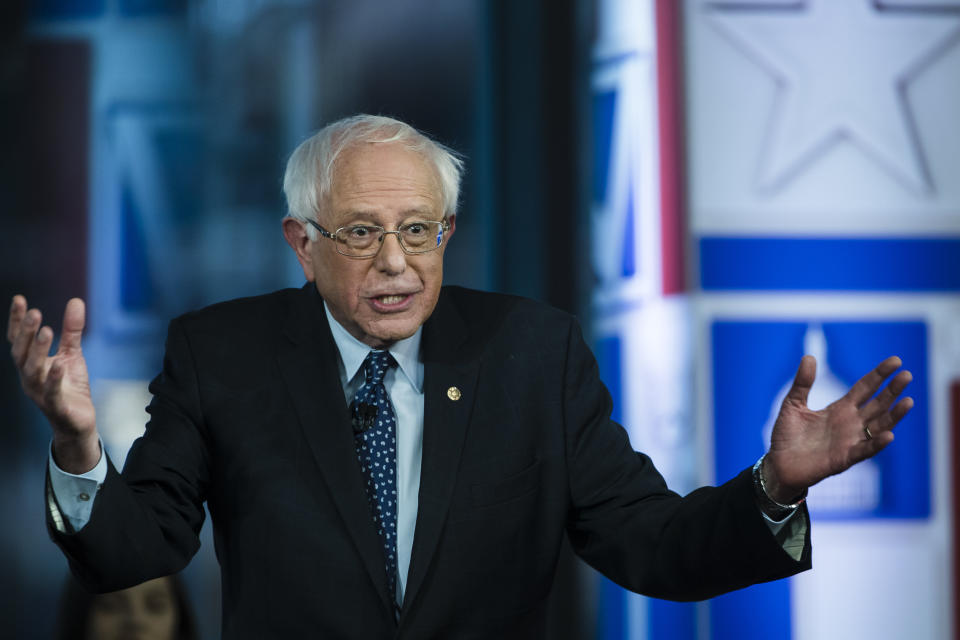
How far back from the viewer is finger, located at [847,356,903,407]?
4.75 ft

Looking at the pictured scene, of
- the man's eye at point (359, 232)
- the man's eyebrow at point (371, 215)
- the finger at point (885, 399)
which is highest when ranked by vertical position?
the man's eyebrow at point (371, 215)

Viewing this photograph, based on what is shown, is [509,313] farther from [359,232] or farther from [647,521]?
[647,521]

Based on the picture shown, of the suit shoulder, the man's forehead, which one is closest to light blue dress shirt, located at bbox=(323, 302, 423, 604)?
the suit shoulder

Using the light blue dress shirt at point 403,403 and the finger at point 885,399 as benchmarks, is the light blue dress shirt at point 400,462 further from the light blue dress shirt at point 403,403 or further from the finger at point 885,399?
the finger at point 885,399


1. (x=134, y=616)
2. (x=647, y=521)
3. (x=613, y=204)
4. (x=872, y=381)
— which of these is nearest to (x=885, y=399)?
(x=872, y=381)

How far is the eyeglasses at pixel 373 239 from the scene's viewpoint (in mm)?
1685

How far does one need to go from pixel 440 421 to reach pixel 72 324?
23.1 inches

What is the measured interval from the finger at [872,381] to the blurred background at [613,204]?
5.14 ft

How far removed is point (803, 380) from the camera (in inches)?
58.6

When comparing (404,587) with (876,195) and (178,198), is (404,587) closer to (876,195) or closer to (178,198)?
(178,198)

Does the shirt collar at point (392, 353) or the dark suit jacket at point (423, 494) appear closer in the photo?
the dark suit jacket at point (423, 494)

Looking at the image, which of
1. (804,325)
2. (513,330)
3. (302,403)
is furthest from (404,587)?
(804,325)

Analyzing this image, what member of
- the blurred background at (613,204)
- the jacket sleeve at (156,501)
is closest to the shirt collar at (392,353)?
the jacket sleeve at (156,501)

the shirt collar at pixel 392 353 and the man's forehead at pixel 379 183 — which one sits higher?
the man's forehead at pixel 379 183
